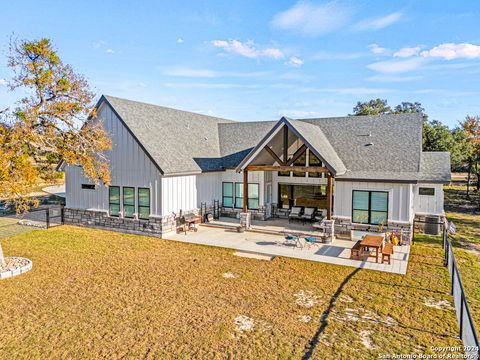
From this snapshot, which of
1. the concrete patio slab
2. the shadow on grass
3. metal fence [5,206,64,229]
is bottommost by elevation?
the shadow on grass

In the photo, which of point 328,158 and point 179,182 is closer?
point 328,158

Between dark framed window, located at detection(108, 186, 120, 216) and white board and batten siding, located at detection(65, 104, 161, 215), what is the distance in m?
0.24

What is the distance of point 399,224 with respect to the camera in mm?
16438

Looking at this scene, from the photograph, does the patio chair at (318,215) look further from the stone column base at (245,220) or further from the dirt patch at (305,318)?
the dirt patch at (305,318)

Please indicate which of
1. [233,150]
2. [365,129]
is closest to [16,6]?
[233,150]

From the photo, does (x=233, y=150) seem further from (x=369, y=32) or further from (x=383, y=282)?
(x=383, y=282)

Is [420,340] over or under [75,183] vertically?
under

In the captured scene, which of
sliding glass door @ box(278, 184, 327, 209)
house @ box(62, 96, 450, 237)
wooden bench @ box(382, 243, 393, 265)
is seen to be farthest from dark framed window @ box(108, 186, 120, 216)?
wooden bench @ box(382, 243, 393, 265)

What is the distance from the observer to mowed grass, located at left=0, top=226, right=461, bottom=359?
297 inches

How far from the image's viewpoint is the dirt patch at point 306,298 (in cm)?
977

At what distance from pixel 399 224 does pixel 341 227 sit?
9.39 feet

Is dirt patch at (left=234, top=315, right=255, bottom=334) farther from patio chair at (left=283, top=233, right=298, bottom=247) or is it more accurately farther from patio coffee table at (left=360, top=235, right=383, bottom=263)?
patio chair at (left=283, top=233, right=298, bottom=247)

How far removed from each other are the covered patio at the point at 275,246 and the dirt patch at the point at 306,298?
3.38 metres

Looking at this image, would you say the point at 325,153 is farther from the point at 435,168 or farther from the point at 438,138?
the point at 438,138
